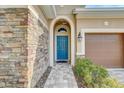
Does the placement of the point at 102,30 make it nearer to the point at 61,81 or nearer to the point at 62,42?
the point at 62,42

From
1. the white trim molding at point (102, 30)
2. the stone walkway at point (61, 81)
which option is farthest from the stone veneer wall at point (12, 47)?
the white trim molding at point (102, 30)

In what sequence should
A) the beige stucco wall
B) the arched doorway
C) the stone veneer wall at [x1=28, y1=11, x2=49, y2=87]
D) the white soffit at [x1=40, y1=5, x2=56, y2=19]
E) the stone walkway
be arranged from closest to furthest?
the stone veneer wall at [x1=28, y1=11, x2=49, y2=87]
the stone walkway
the white soffit at [x1=40, y1=5, x2=56, y2=19]
the beige stucco wall
the arched doorway

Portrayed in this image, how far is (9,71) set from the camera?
5.63 meters

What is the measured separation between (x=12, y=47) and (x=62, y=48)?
1149cm

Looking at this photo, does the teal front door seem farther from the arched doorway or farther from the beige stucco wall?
the beige stucco wall

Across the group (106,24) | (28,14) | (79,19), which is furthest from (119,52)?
(28,14)

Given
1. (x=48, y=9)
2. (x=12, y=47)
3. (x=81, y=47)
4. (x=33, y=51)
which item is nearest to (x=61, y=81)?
(x=33, y=51)

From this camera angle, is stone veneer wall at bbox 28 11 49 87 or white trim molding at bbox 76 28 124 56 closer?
stone veneer wall at bbox 28 11 49 87

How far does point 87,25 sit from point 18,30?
8.54 m

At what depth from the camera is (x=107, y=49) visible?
14.2 meters

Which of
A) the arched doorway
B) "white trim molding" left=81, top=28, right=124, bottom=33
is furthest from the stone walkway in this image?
the arched doorway

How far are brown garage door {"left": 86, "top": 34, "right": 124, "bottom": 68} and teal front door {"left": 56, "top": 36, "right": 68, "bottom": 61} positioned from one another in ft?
9.94

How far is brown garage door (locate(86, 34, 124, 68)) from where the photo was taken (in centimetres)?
1418
